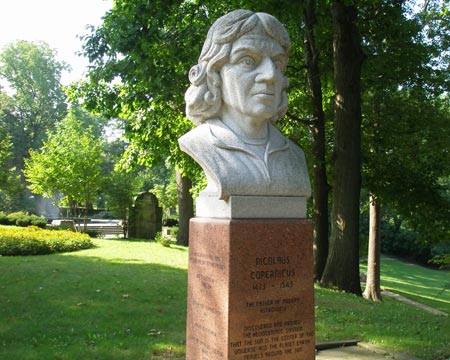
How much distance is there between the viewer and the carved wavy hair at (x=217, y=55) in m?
4.64

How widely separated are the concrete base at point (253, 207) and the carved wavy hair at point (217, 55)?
2.93 ft

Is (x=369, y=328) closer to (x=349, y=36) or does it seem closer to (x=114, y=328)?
(x=114, y=328)

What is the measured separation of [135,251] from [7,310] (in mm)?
10353

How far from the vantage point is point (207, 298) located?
14.7 ft

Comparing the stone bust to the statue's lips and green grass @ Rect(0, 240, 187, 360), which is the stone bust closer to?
the statue's lips

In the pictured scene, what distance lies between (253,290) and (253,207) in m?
0.74

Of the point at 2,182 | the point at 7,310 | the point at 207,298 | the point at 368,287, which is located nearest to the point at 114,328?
the point at 7,310

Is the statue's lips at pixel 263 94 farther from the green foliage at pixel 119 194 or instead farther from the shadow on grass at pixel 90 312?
the green foliage at pixel 119 194

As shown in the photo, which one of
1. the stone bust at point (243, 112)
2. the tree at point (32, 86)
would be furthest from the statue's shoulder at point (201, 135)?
the tree at point (32, 86)

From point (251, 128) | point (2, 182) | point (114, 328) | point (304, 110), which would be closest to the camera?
point (251, 128)

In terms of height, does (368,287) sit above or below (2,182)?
below

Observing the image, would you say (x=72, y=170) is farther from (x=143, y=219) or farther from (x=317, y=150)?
(x=317, y=150)

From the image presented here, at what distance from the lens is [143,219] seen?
26938 millimetres

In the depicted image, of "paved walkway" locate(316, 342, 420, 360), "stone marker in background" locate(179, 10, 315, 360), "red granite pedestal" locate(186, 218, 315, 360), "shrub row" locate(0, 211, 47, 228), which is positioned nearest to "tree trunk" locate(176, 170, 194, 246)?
"shrub row" locate(0, 211, 47, 228)
